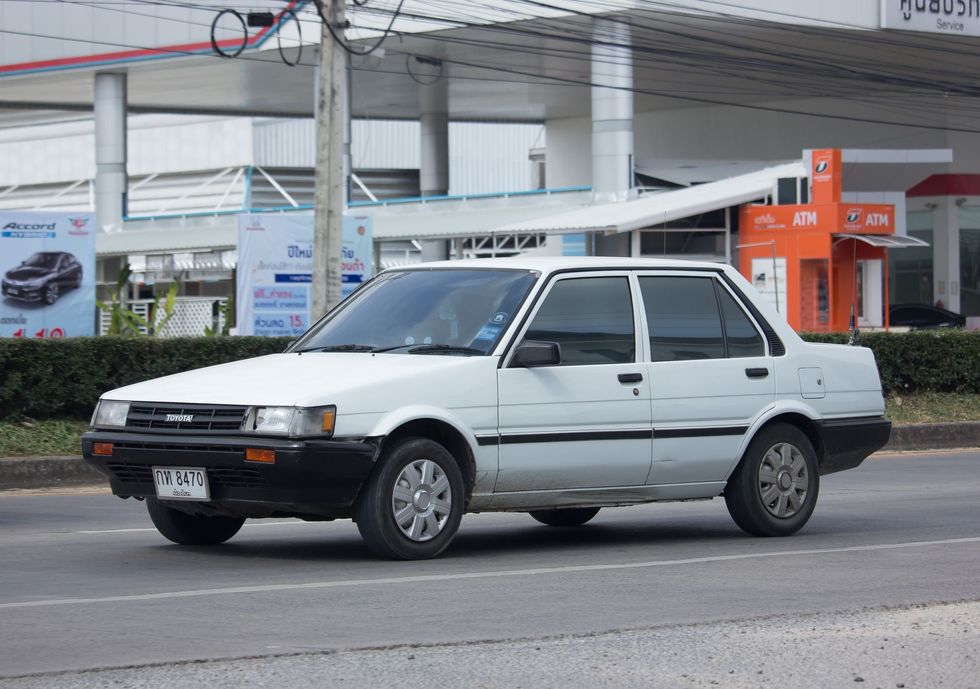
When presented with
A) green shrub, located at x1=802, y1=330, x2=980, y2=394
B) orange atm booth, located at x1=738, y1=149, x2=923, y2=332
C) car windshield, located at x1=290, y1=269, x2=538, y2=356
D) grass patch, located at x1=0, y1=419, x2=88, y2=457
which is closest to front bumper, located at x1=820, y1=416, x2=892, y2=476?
car windshield, located at x1=290, y1=269, x2=538, y2=356

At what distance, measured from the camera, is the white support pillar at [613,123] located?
3803 centimetres

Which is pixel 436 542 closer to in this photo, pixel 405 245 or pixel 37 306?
pixel 37 306

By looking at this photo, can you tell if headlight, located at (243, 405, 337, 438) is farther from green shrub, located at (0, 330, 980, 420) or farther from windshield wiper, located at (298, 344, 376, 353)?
green shrub, located at (0, 330, 980, 420)

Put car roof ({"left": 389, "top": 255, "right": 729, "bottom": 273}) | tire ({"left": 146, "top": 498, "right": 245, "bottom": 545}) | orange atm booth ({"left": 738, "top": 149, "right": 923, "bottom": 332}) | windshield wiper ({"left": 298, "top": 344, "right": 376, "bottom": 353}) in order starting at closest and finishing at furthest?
windshield wiper ({"left": 298, "top": 344, "right": 376, "bottom": 353}), tire ({"left": 146, "top": 498, "right": 245, "bottom": 545}), car roof ({"left": 389, "top": 255, "right": 729, "bottom": 273}), orange atm booth ({"left": 738, "top": 149, "right": 923, "bottom": 332})

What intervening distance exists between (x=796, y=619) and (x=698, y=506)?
5552 mm

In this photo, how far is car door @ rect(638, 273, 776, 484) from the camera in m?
9.37

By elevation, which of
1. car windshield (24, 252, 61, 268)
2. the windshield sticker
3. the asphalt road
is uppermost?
car windshield (24, 252, 61, 268)

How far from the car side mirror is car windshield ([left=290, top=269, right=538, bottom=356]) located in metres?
0.17

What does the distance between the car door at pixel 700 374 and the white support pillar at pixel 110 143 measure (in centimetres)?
3594

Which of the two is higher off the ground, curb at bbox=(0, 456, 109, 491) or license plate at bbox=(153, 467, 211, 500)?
license plate at bbox=(153, 467, 211, 500)

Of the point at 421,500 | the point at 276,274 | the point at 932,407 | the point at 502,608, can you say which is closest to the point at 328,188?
the point at 276,274

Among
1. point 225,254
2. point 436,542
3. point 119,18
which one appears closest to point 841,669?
point 436,542

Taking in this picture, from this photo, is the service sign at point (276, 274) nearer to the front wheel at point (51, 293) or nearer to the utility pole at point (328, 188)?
the utility pole at point (328, 188)

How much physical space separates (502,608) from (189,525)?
111 inches
